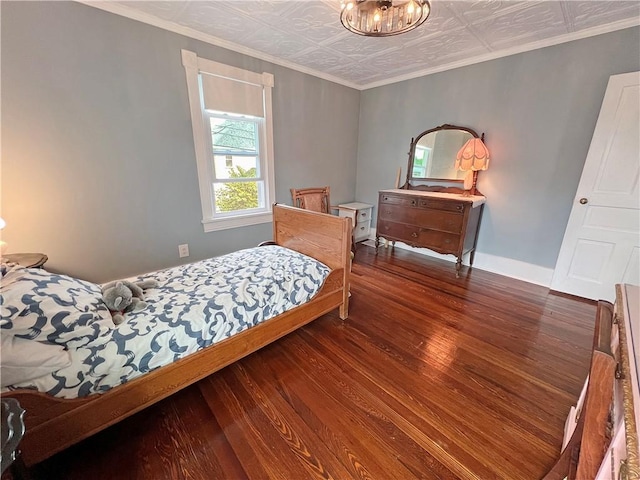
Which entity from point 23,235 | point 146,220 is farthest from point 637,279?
point 23,235

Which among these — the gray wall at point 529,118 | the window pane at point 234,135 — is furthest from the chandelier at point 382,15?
the gray wall at point 529,118

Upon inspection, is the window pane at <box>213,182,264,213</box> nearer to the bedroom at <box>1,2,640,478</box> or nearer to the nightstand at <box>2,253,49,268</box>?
the bedroom at <box>1,2,640,478</box>

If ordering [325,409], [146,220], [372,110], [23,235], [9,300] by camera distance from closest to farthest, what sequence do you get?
[9,300] → [325,409] → [23,235] → [146,220] → [372,110]

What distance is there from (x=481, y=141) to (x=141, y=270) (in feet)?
12.7

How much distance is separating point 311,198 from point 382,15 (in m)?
2.06

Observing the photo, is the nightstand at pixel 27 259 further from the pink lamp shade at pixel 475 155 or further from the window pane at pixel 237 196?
the pink lamp shade at pixel 475 155

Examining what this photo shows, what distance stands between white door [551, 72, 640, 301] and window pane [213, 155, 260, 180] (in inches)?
131

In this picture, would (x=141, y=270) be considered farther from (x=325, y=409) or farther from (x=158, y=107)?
(x=325, y=409)

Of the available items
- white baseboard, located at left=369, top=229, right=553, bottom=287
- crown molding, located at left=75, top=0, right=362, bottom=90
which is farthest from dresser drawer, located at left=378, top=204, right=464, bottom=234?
crown molding, located at left=75, top=0, right=362, bottom=90

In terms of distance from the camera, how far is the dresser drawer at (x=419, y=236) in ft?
9.71

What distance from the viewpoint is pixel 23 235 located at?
1.97 meters

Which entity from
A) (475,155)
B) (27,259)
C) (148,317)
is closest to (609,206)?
(475,155)

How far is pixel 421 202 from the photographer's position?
10.2 ft

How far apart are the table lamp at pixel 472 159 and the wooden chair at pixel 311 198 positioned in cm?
157
